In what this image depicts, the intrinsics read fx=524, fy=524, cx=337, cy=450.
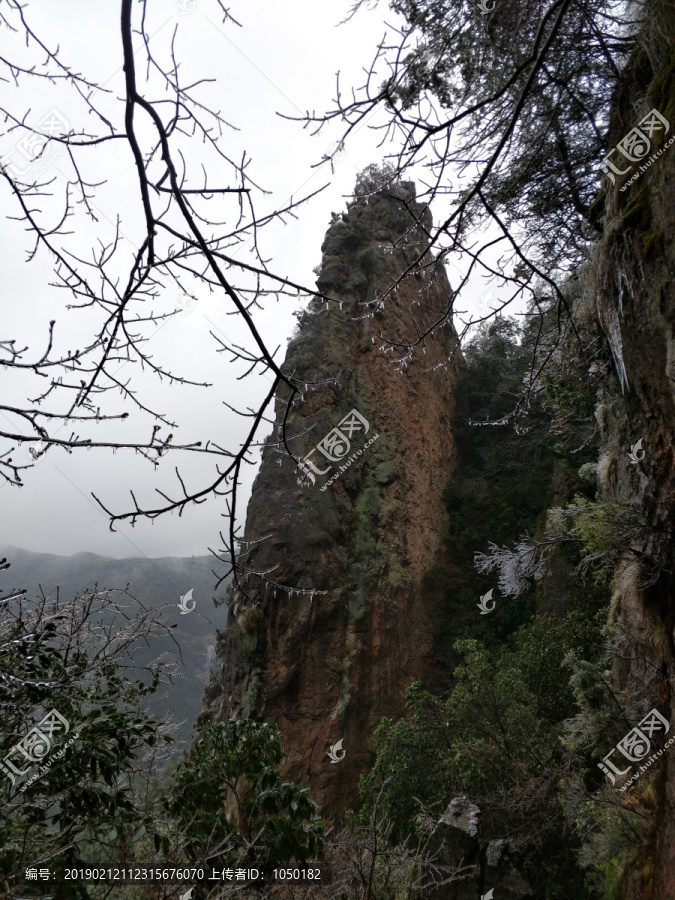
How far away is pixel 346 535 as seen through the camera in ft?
37.6

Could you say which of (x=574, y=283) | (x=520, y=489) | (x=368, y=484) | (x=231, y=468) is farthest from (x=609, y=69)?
(x=520, y=489)

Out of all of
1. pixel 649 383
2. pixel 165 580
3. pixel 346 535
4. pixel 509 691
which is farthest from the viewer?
pixel 165 580

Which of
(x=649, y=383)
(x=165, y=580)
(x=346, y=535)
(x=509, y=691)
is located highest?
(x=649, y=383)

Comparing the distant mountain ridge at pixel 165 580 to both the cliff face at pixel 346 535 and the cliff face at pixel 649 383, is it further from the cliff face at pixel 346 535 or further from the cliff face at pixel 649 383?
the cliff face at pixel 649 383

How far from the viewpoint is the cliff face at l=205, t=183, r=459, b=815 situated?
9.59 meters

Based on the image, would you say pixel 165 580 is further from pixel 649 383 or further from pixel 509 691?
pixel 649 383

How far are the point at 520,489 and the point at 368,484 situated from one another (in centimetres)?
387

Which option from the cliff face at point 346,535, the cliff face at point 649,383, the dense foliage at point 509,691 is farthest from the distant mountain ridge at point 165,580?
the cliff face at point 649,383

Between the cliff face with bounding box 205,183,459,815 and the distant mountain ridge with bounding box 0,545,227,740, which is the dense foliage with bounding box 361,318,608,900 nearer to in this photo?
the cliff face with bounding box 205,183,459,815

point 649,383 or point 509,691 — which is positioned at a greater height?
point 649,383

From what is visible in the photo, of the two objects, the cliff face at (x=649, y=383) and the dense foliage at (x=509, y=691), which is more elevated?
the cliff face at (x=649, y=383)

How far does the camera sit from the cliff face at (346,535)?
377 inches

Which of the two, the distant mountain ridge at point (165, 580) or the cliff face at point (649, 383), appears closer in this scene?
the cliff face at point (649, 383)

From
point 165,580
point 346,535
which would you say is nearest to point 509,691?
point 346,535
